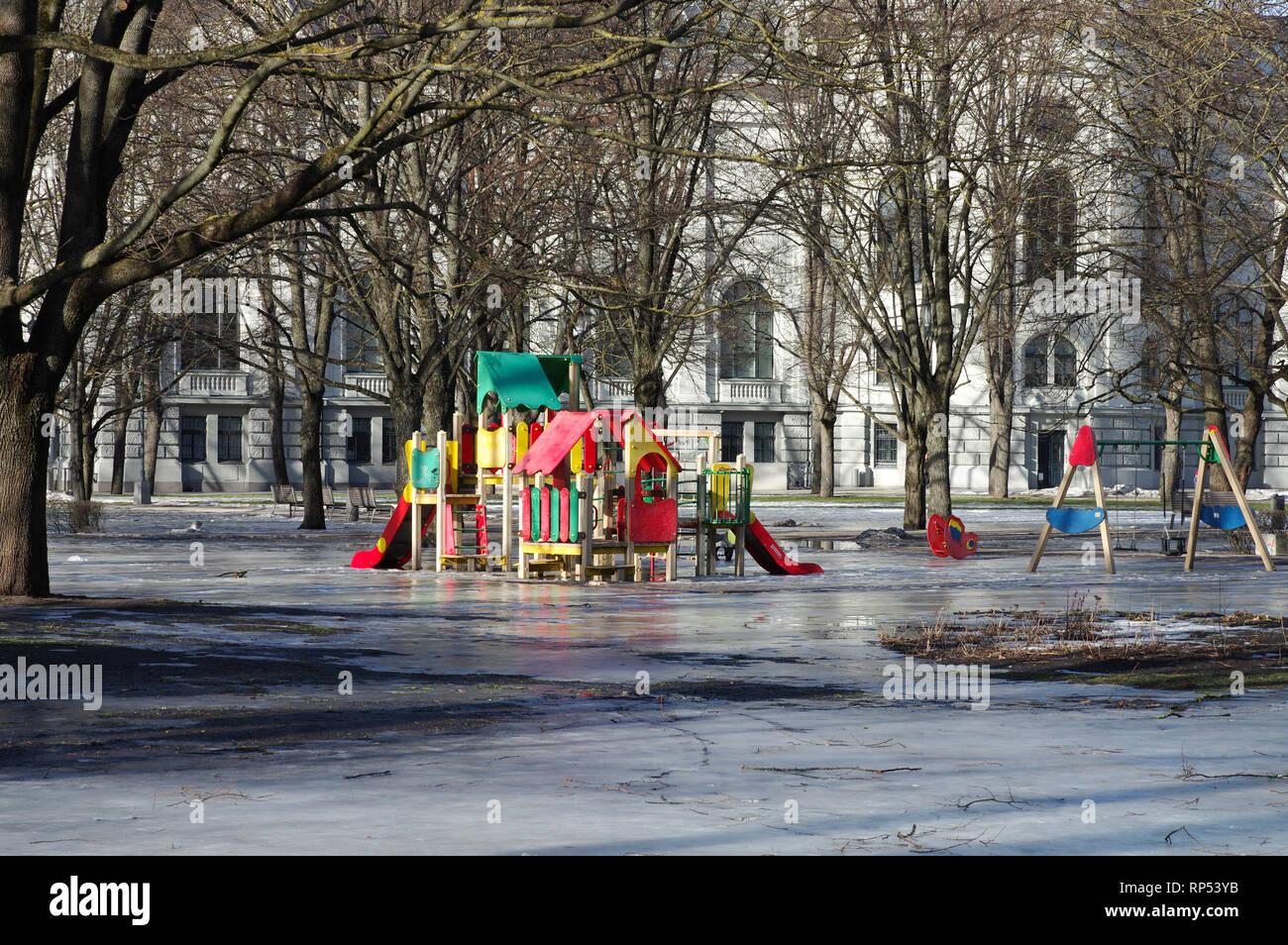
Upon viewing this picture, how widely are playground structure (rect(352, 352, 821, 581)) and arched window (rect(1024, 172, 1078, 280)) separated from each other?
10.1 metres

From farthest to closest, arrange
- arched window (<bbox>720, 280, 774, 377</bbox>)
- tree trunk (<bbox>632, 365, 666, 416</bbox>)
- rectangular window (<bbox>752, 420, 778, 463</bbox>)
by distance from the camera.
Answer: rectangular window (<bbox>752, 420, 778, 463</bbox>), arched window (<bbox>720, 280, 774, 377</bbox>), tree trunk (<bbox>632, 365, 666, 416</bbox>)

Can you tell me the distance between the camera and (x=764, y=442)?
2689 inches

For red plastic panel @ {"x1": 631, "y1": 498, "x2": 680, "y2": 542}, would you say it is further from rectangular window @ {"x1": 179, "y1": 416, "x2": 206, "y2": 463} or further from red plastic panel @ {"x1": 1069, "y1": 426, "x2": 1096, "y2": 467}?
rectangular window @ {"x1": 179, "y1": 416, "x2": 206, "y2": 463}

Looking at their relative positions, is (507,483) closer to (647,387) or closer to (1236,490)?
(647,387)

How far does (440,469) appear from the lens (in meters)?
22.7

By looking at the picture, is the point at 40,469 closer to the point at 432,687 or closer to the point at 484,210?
the point at 432,687

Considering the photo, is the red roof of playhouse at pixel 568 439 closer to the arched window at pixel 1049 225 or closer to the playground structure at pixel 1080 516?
the playground structure at pixel 1080 516

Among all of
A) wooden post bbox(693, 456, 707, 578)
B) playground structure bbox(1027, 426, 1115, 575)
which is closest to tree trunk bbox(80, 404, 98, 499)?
wooden post bbox(693, 456, 707, 578)

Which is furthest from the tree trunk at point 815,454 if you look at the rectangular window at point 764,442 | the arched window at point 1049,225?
the arched window at point 1049,225

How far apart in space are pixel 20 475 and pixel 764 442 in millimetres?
54387

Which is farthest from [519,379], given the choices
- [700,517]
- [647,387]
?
[647,387]

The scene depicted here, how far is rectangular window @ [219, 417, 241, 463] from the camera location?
62.2m

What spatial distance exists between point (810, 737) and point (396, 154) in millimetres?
18731

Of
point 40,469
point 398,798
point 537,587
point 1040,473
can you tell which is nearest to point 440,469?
point 537,587
